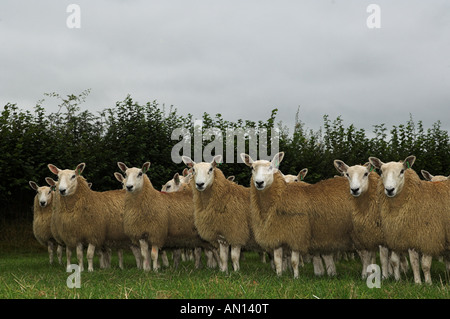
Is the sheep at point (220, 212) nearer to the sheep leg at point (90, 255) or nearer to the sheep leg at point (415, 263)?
the sheep leg at point (90, 255)

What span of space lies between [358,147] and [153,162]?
35.9ft

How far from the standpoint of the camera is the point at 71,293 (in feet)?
25.0

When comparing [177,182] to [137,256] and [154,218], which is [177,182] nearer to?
[137,256]

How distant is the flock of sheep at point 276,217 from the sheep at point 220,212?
0.02m

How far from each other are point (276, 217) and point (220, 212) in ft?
5.17

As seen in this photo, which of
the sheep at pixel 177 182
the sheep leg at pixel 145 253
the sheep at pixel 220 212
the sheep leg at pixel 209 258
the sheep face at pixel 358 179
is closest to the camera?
the sheep face at pixel 358 179

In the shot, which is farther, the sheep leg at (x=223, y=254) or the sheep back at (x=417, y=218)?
the sheep leg at (x=223, y=254)

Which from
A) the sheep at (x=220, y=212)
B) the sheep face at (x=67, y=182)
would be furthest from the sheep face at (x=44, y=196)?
the sheep at (x=220, y=212)

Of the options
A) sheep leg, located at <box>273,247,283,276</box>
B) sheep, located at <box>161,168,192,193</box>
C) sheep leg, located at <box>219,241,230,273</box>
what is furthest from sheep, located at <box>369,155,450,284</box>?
sheep, located at <box>161,168,192,193</box>

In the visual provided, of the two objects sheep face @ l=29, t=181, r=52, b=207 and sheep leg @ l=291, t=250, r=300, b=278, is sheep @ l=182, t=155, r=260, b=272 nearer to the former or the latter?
sheep leg @ l=291, t=250, r=300, b=278

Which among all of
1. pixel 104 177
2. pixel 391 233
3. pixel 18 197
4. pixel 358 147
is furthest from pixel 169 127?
pixel 391 233

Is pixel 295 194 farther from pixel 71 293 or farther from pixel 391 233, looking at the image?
pixel 71 293

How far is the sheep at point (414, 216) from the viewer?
9.20 m

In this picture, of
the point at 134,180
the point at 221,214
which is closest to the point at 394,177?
the point at 221,214
